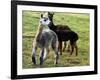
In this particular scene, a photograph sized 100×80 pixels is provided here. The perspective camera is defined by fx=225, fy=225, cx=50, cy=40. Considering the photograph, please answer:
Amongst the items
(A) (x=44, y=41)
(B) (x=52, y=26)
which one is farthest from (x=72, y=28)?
(A) (x=44, y=41)

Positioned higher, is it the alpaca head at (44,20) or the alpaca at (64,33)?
the alpaca head at (44,20)

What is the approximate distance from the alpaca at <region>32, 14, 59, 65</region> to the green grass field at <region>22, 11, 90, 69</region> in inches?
1.4

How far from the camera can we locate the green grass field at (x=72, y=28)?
2.07 m

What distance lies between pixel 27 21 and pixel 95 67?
2.82ft

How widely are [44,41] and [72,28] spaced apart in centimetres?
32

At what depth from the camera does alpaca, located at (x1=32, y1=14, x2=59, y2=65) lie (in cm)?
211

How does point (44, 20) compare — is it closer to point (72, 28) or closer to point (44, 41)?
point (44, 41)

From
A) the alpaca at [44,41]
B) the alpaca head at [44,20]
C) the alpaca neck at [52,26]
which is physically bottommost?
the alpaca at [44,41]

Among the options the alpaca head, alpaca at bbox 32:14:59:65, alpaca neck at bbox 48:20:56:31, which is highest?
the alpaca head

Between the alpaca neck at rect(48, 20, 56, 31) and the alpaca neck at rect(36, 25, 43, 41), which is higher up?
the alpaca neck at rect(48, 20, 56, 31)

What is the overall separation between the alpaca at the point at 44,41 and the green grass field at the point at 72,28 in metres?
0.04

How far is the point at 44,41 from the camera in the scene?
2.14 metres

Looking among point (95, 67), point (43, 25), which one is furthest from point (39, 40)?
point (95, 67)

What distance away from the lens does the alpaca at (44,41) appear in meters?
2.11
